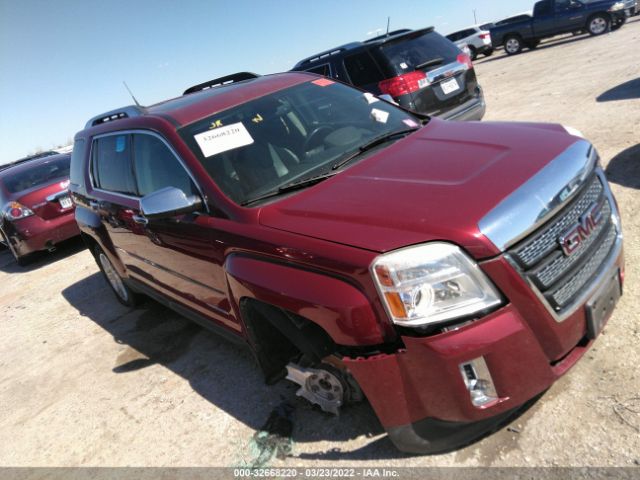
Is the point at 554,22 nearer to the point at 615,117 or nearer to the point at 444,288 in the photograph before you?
the point at 615,117

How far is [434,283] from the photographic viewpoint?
1.95 metres

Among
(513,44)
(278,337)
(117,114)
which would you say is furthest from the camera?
(513,44)

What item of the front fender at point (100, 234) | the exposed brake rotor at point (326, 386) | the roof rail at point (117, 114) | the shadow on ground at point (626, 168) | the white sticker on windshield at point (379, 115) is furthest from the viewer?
the front fender at point (100, 234)

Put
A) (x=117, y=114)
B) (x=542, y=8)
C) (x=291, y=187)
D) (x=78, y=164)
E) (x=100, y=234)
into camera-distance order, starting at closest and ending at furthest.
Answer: (x=291, y=187)
(x=117, y=114)
(x=100, y=234)
(x=78, y=164)
(x=542, y=8)

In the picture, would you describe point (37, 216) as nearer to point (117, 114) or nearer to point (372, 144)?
point (117, 114)

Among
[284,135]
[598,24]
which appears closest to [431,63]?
[284,135]

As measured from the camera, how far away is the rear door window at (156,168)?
305cm

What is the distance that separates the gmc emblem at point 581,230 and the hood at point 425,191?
293 mm

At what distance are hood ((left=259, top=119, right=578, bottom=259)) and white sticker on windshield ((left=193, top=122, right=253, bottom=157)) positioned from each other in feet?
2.01

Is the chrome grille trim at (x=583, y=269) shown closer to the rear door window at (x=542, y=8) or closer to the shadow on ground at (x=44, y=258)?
the shadow on ground at (x=44, y=258)

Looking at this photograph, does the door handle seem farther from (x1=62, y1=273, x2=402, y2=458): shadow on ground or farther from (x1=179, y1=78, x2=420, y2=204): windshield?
(x1=62, y1=273, x2=402, y2=458): shadow on ground

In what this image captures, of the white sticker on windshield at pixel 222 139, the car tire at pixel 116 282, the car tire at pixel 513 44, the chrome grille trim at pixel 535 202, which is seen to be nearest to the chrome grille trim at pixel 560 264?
the chrome grille trim at pixel 535 202

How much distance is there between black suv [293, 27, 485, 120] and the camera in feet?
20.9

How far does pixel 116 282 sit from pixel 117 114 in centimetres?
185
